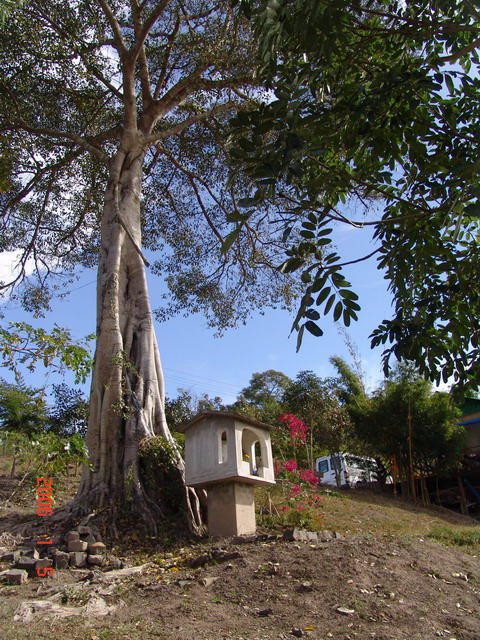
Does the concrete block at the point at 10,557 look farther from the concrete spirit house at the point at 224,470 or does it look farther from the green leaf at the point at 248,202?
the green leaf at the point at 248,202

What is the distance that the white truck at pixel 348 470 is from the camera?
14576 millimetres

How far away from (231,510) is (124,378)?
2507 millimetres

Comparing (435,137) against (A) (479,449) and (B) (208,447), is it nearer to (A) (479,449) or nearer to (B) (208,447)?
(B) (208,447)

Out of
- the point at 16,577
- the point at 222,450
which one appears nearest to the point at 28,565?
the point at 16,577

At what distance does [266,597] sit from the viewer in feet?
12.9

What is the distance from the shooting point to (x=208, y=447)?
632 centimetres

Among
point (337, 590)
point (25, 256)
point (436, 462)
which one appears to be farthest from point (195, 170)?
point (337, 590)

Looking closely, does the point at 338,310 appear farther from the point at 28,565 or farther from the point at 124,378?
the point at 124,378

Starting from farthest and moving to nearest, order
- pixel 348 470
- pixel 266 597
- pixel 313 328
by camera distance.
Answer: pixel 348 470, pixel 266 597, pixel 313 328

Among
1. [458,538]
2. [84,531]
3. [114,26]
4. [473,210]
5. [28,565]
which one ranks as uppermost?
[114,26]

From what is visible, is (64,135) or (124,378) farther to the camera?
(64,135)

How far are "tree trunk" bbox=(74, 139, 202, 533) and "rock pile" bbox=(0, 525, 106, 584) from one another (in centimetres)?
56

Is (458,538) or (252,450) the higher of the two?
(252,450)

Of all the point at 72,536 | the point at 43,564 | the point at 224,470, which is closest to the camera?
the point at 43,564
